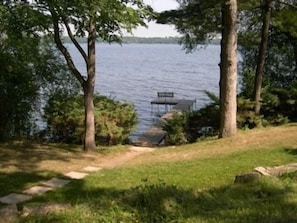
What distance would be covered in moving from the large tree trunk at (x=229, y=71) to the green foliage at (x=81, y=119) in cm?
300

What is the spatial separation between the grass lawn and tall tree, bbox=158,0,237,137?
0.89 meters

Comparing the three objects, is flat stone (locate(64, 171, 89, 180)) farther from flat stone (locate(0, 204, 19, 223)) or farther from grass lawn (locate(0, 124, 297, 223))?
flat stone (locate(0, 204, 19, 223))

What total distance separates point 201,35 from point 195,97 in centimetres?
1842

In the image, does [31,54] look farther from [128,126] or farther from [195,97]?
[195,97]

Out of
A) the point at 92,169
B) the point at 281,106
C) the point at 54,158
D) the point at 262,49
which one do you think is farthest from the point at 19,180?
the point at 281,106

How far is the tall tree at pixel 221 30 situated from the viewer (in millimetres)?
12352

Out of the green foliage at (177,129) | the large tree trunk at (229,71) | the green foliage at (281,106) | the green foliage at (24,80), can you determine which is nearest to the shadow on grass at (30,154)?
the green foliage at (24,80)

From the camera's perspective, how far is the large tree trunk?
12.3 m

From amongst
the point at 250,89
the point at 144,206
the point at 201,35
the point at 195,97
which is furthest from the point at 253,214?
the point at 195,97

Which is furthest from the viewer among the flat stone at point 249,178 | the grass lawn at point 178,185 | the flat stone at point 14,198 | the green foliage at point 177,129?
the green foliage at point 177,129

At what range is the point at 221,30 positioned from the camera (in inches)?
639

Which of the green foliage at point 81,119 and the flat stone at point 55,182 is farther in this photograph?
the green foliage at point 81,119

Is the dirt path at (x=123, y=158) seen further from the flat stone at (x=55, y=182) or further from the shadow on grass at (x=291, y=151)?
the shadow on grass at (x=291, y=151)

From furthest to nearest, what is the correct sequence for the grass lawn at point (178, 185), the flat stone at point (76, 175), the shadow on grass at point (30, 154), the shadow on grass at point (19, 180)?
the shadow on grass at point (30, 154) < the flat stone at point (76, 175) < the shadow on grass at point (19, 180) < the grass lawn at point (178, 185)
